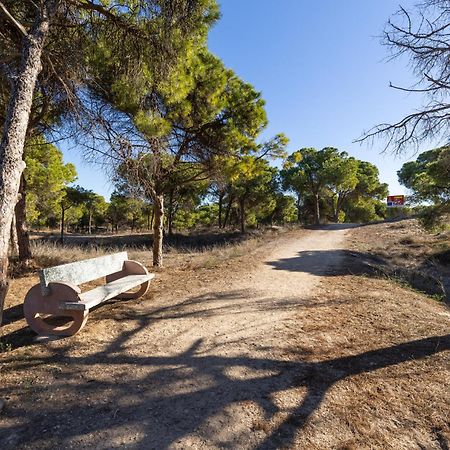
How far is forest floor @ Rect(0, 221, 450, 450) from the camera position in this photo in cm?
234

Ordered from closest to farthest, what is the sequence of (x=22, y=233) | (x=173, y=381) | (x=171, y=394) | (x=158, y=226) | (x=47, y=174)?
(x=171, y=394) < (x=173, y=381) < (x=22, y=233) < (x=158, y=226) < (x=47, y=174)

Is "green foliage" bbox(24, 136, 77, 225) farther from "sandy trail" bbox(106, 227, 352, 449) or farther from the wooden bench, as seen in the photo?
"sandy trail" bbox(106, 227, 352, 449)

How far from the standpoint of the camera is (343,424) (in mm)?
2484

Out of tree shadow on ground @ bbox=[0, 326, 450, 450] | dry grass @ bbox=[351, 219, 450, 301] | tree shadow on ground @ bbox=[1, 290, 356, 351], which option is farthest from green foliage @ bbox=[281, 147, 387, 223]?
tree shadow on ground @ bbox=[0, 326, 450, 450]

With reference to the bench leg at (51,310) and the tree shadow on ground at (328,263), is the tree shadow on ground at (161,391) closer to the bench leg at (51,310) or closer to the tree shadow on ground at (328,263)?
the bench leg at (51,310)

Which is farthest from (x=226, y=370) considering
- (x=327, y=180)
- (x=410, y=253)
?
(x=327, y=180)

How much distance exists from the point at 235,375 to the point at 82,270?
2569 millimetres

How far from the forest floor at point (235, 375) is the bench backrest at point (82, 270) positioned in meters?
0.57

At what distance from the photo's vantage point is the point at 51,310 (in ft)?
12.4

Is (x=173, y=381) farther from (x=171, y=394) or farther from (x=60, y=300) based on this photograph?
(x=60, y=300)

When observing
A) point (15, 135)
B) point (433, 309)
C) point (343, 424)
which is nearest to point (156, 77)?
point (15, 135)

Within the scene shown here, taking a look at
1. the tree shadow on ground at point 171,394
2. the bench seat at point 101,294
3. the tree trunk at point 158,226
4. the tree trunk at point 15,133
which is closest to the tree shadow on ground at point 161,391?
the tree shadow on ground at point 171,394

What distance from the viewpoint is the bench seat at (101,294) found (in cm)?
363

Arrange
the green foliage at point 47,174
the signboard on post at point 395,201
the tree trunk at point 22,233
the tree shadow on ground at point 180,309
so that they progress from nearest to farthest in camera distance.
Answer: the tree shadow on ground at point 180,309, the tree trunk at point 22,233, the green foliage at point 47,174, the signboard on post at point 395,201
